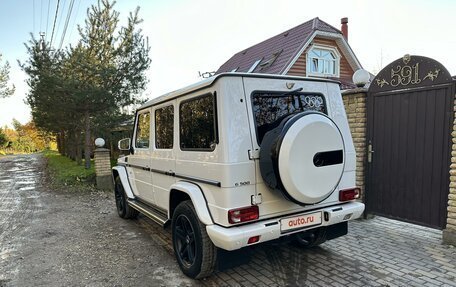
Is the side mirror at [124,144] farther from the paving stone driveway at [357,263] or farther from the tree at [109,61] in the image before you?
the tree at [109,61]

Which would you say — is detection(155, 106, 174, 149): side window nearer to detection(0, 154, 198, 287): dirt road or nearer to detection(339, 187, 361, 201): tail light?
detection(0, 154, 198, 287): dirt road

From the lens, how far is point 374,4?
8.84 m

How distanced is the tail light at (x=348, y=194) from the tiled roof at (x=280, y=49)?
36.0 feet

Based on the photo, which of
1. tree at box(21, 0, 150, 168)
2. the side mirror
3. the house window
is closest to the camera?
the side mirror

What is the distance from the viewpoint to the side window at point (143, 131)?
14.4 feet

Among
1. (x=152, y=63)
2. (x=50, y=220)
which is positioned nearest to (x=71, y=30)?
(x=152, y=63)

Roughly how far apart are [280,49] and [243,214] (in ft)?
45.9

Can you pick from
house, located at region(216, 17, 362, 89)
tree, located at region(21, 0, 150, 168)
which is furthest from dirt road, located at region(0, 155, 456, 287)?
house, located at region(216, 17, 362, 89)

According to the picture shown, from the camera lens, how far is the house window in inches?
583

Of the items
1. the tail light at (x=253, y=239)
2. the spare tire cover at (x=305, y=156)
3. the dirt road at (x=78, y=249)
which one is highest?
the spare tire cover at (x=305, y=156)

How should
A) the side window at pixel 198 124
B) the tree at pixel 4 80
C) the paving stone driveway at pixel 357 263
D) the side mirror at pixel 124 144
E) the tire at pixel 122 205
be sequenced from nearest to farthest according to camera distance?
the side window at pixel 198 124 → the paving stone driveway at pixel 357 263 → the side mirror at pixel 124 144 → the tire at pixel 122 205 → the tree at pixel 4 80

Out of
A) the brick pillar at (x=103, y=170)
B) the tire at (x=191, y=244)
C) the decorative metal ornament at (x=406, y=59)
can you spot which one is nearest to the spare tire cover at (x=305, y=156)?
the tire at (x=191, y=244)

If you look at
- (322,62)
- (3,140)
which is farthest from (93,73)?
(3,140)

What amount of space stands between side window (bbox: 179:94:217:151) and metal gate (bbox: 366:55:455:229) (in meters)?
3.10
